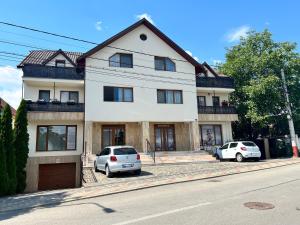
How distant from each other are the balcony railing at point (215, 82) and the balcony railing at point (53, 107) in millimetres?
11785

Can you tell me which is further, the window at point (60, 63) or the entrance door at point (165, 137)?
the entrance door at point (165, 137)

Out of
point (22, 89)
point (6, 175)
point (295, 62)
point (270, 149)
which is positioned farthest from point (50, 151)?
point (295, 62)

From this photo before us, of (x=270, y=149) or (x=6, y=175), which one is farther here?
(x=270, y=149)

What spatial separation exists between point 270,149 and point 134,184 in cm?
1896

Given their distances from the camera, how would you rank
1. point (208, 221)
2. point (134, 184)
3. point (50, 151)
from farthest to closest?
point (50, 151) → point (134, 184) → point (208, 221)

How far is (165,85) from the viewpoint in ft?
78.7

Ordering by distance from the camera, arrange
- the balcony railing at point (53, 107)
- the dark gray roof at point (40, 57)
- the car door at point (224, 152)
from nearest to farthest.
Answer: the balcony railing at point (53, 107) < the car door at point (224, 152) < the dark gray roof at point (40, 57)

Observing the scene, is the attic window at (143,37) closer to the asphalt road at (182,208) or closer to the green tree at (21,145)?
the green tree at (21,145)

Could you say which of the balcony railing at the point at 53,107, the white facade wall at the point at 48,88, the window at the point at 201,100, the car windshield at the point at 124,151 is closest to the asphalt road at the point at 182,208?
the car windshield at the point at 124,151

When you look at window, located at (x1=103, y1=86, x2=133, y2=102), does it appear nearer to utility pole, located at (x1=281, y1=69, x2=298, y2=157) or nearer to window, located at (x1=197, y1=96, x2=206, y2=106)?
window, located at (x1=197, y1=96, x2=206, y2=106)

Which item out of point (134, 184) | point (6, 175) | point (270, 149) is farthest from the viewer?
point (270, 149)

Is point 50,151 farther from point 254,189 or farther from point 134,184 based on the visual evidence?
point 254,189

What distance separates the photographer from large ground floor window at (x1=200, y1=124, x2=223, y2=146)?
85.4 ft

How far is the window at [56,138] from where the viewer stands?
68.9 feet
